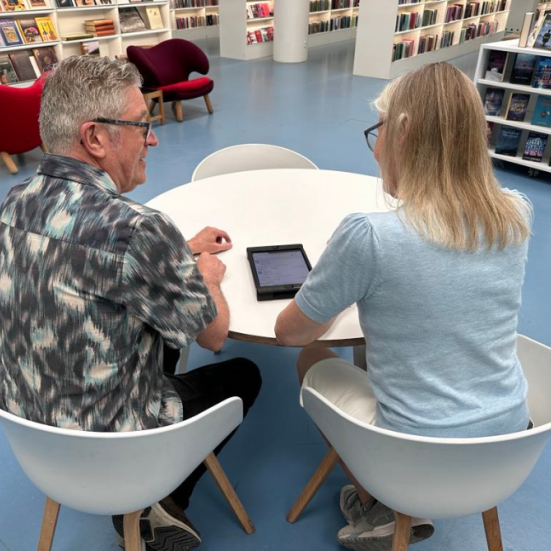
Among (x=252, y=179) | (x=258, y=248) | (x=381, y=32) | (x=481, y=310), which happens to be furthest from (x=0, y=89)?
(x=381, y=32)

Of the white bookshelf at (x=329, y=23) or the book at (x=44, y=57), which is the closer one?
the book at (x=44, y=57)

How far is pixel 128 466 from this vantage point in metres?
1.03

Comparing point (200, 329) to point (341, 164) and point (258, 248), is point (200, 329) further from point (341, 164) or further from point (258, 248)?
point (341, 164)

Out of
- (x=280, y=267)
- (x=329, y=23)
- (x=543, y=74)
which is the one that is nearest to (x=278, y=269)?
(x=280, y=267)

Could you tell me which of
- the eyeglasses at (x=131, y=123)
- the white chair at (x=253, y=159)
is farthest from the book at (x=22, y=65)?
the eyeglasses at (x=131, y=123)

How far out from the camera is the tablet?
1.45 m

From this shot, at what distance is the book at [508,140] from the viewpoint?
443 centimetres

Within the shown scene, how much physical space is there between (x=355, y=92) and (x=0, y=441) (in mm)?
6278

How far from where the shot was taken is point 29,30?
532 cm

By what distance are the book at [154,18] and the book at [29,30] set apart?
151 centimetres

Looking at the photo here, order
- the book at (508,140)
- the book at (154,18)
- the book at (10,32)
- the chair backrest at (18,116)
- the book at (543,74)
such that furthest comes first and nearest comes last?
the book at (154,18) < the book at (10,32) < the book at (508,140) < the book at (543,74) < the chair backrest at (18,116)

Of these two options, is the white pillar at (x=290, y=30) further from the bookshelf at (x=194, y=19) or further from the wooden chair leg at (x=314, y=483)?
the wooden chair leg at (x=314, y=483)

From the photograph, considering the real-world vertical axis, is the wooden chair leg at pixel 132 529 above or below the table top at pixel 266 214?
below

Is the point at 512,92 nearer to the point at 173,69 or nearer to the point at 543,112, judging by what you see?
the point at 543,112
